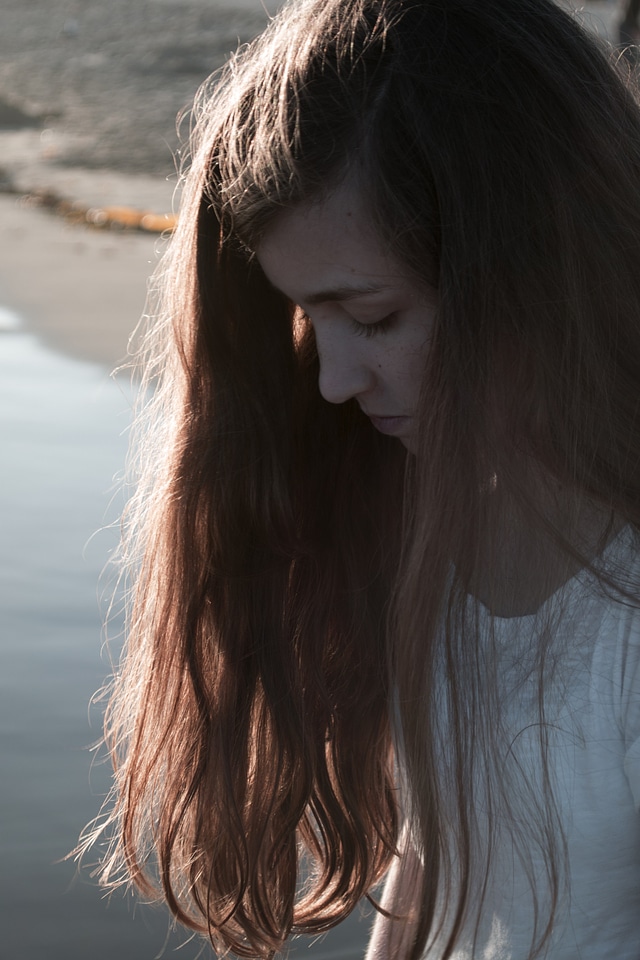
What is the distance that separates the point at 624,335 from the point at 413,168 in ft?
1.04

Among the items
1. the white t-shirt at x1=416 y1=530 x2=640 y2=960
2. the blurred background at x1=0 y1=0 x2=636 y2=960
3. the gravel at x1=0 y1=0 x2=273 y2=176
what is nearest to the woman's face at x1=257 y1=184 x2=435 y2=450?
the white t-shirt at x1=416 y1=530 x2=640 y2=960

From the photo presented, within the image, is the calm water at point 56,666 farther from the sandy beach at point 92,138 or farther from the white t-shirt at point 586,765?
the white t-shirt at point 586,765

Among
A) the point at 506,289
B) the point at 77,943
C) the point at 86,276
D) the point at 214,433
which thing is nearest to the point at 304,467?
the point at 214,433

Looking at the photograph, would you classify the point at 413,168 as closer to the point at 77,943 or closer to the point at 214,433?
the point at 214,433

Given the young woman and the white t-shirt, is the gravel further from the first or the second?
the white t-shirt

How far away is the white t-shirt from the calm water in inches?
46.7

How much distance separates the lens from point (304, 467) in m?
1.83

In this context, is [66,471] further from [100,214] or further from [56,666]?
[100,214]

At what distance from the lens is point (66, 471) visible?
4.47 m

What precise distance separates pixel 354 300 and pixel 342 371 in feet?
0.33

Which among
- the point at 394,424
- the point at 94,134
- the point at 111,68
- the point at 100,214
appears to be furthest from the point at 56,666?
the point at 111,68

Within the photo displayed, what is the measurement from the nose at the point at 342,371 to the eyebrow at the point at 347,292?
0.21 ft

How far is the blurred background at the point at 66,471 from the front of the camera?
2.55m

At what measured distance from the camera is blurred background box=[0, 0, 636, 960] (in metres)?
2.55
